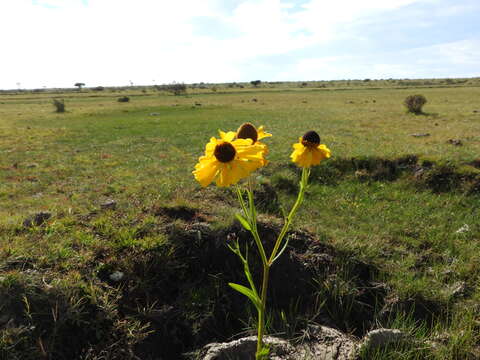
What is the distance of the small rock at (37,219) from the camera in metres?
4.68

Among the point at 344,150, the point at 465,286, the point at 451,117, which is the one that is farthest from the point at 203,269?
the point at 451,117

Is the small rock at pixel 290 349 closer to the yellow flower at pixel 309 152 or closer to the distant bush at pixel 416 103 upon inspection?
the yellow flower at pixel 309 152

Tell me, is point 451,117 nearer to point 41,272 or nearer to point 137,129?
point 137,129

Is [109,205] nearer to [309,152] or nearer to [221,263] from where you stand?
[221,263]

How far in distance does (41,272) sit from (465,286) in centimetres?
508

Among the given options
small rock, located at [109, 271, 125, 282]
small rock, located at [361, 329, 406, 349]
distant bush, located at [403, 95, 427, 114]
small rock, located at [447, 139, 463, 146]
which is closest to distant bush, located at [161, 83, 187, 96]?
distant bush, located at [403, 95, 427, 114]

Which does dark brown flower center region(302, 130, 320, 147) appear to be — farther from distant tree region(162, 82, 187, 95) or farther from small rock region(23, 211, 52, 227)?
distant tree region(162, 82, 187, 95)

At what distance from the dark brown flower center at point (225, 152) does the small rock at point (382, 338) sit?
2.34 m

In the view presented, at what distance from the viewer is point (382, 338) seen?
3.08 metres

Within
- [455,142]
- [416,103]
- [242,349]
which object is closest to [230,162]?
[242,349]

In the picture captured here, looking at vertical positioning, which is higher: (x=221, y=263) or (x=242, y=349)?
(x=221, y=263)

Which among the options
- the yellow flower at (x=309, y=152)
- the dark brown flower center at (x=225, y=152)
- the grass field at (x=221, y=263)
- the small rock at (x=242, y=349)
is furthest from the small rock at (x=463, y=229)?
the dark brown flower center at (x=225, y=152)

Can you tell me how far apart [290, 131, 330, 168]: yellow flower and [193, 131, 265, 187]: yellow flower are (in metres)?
0.34

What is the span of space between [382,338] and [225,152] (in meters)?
2.53
